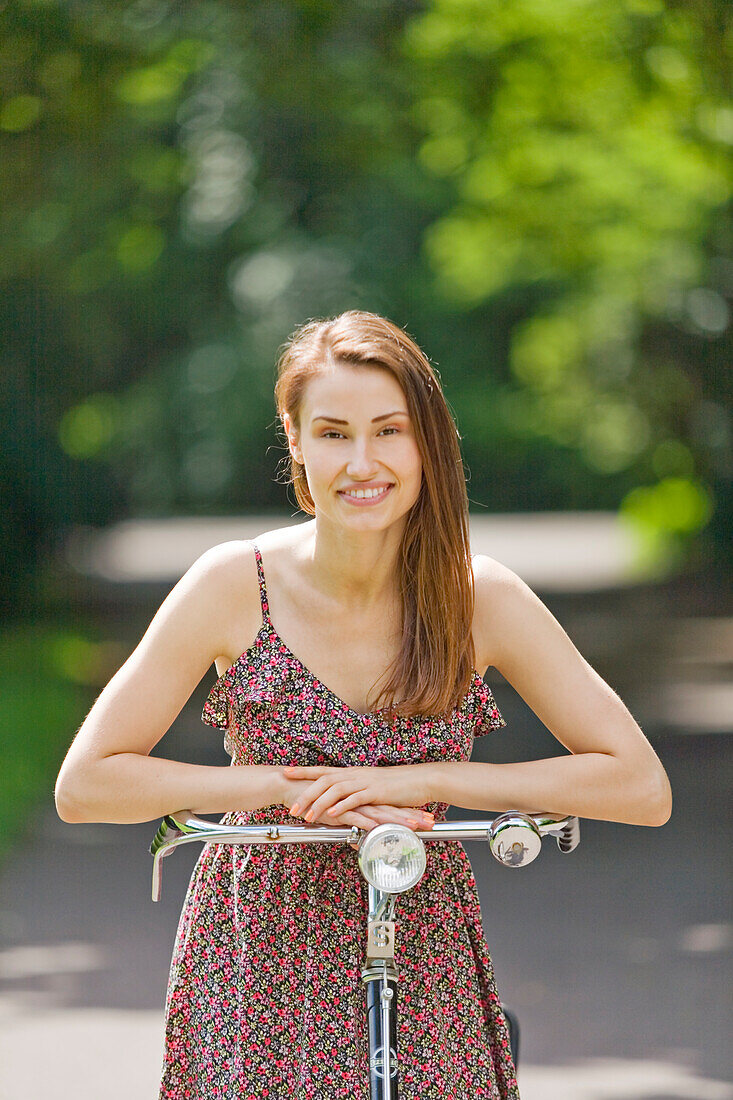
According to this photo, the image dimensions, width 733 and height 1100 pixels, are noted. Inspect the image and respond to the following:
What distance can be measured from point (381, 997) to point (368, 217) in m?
19.0

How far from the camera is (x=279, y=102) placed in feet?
42.9

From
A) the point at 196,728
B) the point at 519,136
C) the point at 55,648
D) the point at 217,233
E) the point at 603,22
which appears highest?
the point at 217,233

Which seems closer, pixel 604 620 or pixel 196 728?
pixel 196 728

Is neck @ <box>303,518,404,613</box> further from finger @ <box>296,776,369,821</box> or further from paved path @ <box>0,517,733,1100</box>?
paved path @ <box>0,517,733,1100</box>

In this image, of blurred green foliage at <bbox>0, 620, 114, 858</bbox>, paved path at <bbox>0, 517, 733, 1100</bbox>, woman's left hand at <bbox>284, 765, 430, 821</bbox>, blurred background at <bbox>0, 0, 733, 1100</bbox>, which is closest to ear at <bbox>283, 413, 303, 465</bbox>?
woman's left hand at <bbox>284, 765, 430, 821</bbox>

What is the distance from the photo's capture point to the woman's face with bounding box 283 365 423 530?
87.6 inches

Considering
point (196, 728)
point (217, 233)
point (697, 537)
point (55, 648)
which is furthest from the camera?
point (697, 537)

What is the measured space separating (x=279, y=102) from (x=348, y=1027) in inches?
463

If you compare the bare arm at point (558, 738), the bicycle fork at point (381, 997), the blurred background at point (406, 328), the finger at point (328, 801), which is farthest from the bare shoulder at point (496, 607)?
the blurred background at point (406, 328)

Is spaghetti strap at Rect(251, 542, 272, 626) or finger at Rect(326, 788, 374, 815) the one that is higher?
spaghetti strap at Rect(251, 542, 272, 626)

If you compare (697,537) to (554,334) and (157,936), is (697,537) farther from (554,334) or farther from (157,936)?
(157,936)

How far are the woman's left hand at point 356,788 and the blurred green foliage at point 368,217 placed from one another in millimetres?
1766

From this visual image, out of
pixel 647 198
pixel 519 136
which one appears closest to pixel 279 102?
pixel 519 136

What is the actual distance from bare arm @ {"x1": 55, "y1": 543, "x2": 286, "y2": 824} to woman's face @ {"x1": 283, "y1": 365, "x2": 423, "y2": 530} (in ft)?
0.76
